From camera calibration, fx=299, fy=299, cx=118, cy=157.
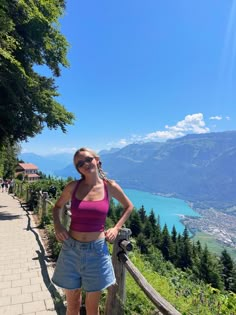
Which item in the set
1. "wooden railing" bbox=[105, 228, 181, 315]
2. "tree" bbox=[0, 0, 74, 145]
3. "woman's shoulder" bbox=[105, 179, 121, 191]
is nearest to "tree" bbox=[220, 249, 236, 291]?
"tree" bbox=[0, 0, 74, 145]

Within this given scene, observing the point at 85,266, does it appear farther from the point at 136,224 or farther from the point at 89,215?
the point at 136,224

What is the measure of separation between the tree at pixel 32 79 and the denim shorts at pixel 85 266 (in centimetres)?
1113

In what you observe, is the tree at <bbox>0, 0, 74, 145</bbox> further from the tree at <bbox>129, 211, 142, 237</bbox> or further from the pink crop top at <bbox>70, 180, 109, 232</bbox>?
the tree at <bbox>129, 211, 142, 237</bbox>

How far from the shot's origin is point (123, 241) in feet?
11.9

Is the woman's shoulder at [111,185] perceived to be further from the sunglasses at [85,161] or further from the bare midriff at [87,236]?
the bare midriff at [87,236]

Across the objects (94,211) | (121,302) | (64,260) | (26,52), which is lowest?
(121,302)

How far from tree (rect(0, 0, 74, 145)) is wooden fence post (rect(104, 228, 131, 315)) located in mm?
10695

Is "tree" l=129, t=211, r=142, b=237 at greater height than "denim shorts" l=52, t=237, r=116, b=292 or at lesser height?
lesser

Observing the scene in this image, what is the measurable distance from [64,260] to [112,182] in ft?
2.89

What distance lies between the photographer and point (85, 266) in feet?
9.16

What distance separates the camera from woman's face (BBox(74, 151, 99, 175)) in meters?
2.94

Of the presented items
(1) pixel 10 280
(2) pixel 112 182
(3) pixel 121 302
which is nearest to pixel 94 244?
(2) pixel 112 182

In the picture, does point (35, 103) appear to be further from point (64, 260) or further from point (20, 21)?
point (64, 260)

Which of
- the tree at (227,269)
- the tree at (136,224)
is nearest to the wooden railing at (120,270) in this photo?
A: the tree at (227,269)
